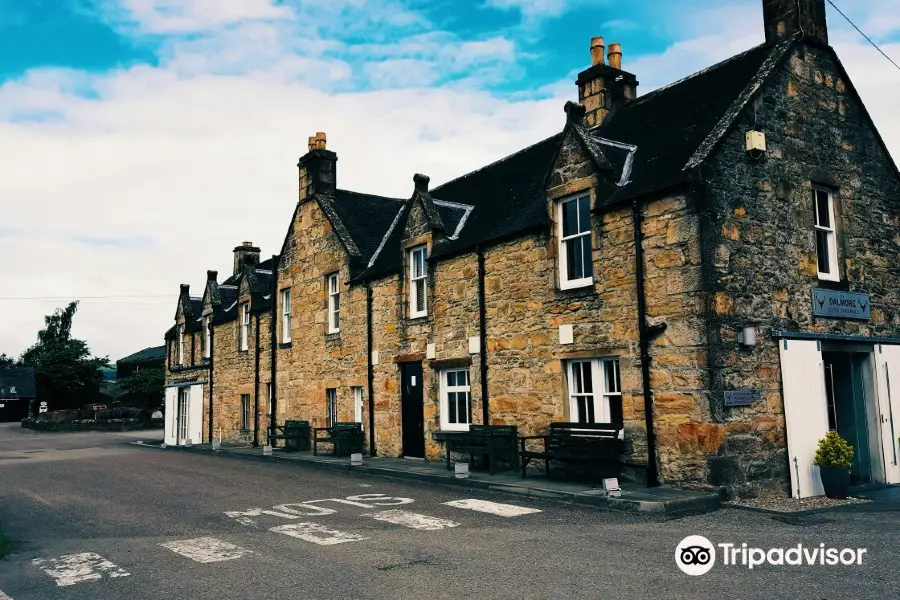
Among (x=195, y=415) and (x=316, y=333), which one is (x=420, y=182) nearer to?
(x=316, y=333)

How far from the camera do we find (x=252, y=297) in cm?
2705

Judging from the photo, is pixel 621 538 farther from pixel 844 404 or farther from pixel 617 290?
pixel 844 404

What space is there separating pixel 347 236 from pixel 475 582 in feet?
53.4

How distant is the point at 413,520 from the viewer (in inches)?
402

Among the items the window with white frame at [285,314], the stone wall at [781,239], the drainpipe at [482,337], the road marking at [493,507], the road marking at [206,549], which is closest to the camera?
the road marking at [206,549]

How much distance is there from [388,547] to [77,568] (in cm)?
335

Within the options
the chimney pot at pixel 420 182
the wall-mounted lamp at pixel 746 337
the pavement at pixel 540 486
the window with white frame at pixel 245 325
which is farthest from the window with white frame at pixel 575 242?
the window with white frame at pixel 245 325

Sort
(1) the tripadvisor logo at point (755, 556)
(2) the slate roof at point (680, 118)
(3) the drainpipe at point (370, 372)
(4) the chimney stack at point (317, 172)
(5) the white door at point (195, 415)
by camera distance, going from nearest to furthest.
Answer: (1) the tripadvisor logo at point (755, 556) < (2) the slate roof at point (680, 118) < (3) the drainpipe at point (370, 372) < (4) the chimney stack at point (317, 172) < (5) the white door at point (195, 415)

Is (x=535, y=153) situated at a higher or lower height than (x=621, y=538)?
higher

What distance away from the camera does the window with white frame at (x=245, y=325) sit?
2775 centimetres

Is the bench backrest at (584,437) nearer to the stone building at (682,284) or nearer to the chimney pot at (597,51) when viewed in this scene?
the stone building at (682,284)

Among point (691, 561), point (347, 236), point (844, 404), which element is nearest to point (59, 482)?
point (347, 236)

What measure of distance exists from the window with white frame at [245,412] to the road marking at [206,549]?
18549 millimetres

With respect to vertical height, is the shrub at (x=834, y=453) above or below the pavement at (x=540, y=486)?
above
